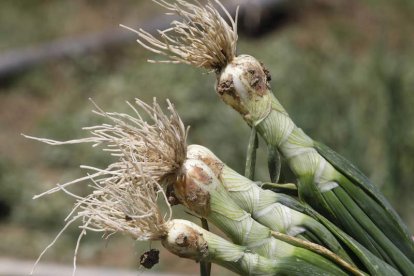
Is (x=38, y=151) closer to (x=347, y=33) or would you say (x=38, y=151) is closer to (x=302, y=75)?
(x=302, y=75)

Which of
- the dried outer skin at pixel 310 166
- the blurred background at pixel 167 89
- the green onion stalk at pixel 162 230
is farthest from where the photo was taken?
the blurred background at pixel 167 89

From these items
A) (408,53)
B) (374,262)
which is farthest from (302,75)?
(374,262)

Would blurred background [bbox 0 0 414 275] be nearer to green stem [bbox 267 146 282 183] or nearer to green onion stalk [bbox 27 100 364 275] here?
green stem [bbox 267 146 282 183]

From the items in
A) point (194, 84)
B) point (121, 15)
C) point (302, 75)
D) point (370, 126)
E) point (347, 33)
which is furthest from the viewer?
point (121, 15)

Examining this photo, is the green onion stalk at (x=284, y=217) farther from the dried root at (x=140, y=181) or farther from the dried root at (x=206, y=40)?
the dried root at (x=206, y=40)

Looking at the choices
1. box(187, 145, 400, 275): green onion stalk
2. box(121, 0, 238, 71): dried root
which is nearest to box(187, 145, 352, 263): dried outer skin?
box(187, 145, 400, 275): green onion stalk

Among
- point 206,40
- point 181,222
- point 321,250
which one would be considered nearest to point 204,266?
point 181,222

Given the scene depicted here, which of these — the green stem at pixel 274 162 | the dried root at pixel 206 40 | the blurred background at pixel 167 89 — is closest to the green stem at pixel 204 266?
the green stem at pixel 274 162
